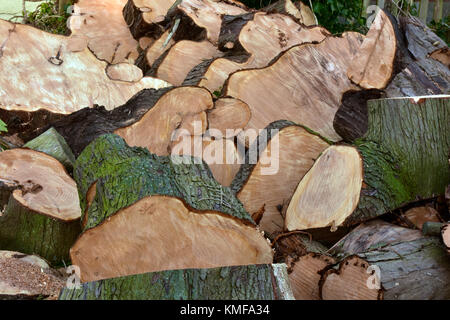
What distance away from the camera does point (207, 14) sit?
4.75 m

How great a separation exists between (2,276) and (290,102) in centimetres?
213

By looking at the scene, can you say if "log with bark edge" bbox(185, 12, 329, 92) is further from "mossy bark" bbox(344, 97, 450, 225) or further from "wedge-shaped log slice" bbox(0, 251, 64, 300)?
"wedge-shaped log slice" bbox(0, 251, 64, 300)

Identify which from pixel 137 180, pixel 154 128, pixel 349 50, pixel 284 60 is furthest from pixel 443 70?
pixel 137 180

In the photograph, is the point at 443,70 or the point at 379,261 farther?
the point at 443,70

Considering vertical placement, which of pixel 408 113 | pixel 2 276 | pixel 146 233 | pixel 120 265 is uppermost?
Answer: pixel 408 113

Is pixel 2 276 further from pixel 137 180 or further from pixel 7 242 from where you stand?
pixel 137 180

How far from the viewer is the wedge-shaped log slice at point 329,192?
9.34 feet

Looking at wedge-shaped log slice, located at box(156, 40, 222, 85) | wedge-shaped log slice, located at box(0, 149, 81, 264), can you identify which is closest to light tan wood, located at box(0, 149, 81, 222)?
wedge-shaped log slice, located at box(0, 149, 81, 264)

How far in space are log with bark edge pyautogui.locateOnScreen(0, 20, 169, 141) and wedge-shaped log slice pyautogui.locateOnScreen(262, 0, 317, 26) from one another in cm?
195

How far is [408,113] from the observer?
3.18m

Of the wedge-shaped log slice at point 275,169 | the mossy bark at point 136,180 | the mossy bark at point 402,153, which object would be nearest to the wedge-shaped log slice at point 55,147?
the mossy bark at point 136,180

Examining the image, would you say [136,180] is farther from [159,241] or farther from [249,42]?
[249,42]

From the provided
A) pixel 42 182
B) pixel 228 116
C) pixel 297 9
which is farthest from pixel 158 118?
pixel 297 9

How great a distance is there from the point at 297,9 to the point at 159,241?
3.99 metres
